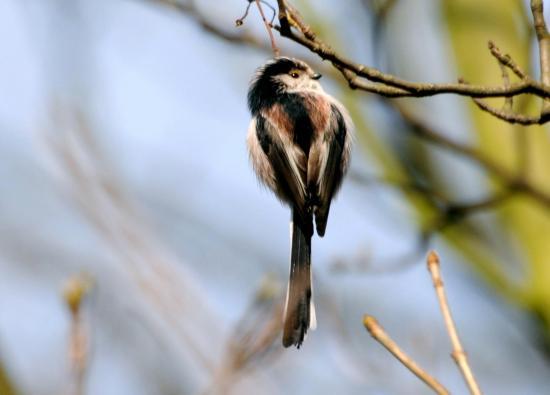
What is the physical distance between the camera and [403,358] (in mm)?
2053

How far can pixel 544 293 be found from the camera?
5.28 metres

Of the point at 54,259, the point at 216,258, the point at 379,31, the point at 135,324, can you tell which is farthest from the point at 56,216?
the point at 379,31

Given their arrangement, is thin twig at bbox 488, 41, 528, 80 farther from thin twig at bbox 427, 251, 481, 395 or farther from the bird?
the bird

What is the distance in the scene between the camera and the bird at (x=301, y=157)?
10.2 feet

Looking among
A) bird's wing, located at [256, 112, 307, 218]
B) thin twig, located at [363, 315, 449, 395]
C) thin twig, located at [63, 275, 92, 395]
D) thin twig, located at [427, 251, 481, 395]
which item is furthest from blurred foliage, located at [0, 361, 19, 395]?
thin twig, located at [427, 251, 481, 395]

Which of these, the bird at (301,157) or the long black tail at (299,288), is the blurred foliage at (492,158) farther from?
the long black tail at (299,288)

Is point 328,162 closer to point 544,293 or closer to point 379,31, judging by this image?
point 379,31

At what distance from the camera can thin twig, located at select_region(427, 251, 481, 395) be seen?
2.01m

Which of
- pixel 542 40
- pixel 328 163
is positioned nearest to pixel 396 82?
pixel 542 40

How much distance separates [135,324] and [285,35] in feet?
5.98

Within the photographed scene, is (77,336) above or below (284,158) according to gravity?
below

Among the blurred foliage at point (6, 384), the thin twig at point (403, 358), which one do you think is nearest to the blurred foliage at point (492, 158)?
the blurred foliage at point (6, 384)

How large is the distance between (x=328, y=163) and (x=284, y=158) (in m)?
0.15

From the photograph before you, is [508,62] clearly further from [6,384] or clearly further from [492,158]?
[492,158]
